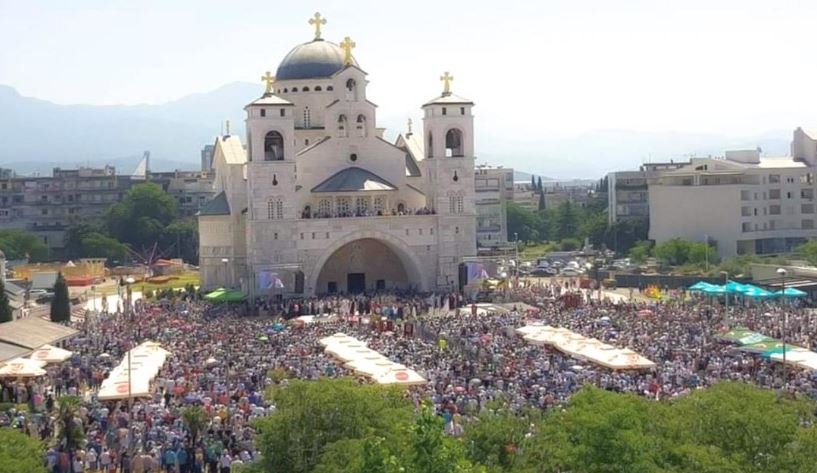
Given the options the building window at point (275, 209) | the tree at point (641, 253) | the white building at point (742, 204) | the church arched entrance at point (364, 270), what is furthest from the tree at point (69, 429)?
the white building at point (742, 204)

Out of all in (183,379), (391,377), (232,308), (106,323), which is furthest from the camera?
(232,308)

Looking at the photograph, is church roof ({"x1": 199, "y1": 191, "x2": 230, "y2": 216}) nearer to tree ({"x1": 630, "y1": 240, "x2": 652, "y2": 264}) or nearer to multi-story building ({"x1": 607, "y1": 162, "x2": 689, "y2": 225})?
tree ({"x1": 630, "y1": 240, "x2": 652, "y2": 264})

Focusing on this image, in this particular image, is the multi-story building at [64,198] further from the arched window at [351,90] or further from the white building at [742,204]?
the arched window at [351,90]

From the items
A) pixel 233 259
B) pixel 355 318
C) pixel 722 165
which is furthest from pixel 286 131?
pixel 722 165

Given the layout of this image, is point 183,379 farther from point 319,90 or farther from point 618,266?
point 618,266

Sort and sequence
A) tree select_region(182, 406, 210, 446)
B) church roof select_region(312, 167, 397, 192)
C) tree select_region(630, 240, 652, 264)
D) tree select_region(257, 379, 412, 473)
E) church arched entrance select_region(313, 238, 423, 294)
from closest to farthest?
tree select_region(257, 379, 412, 473), tree select_region(182, 406, 210, 446), church roof select_region(312, 167, 397, 192), church arched entrance select_region(313, 238, 423, 294), tree select_region(630, 240, 652, 264)

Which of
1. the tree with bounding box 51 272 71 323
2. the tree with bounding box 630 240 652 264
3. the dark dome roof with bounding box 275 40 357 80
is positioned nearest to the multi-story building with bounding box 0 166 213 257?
the tree with bounding box 630 240 652 264
